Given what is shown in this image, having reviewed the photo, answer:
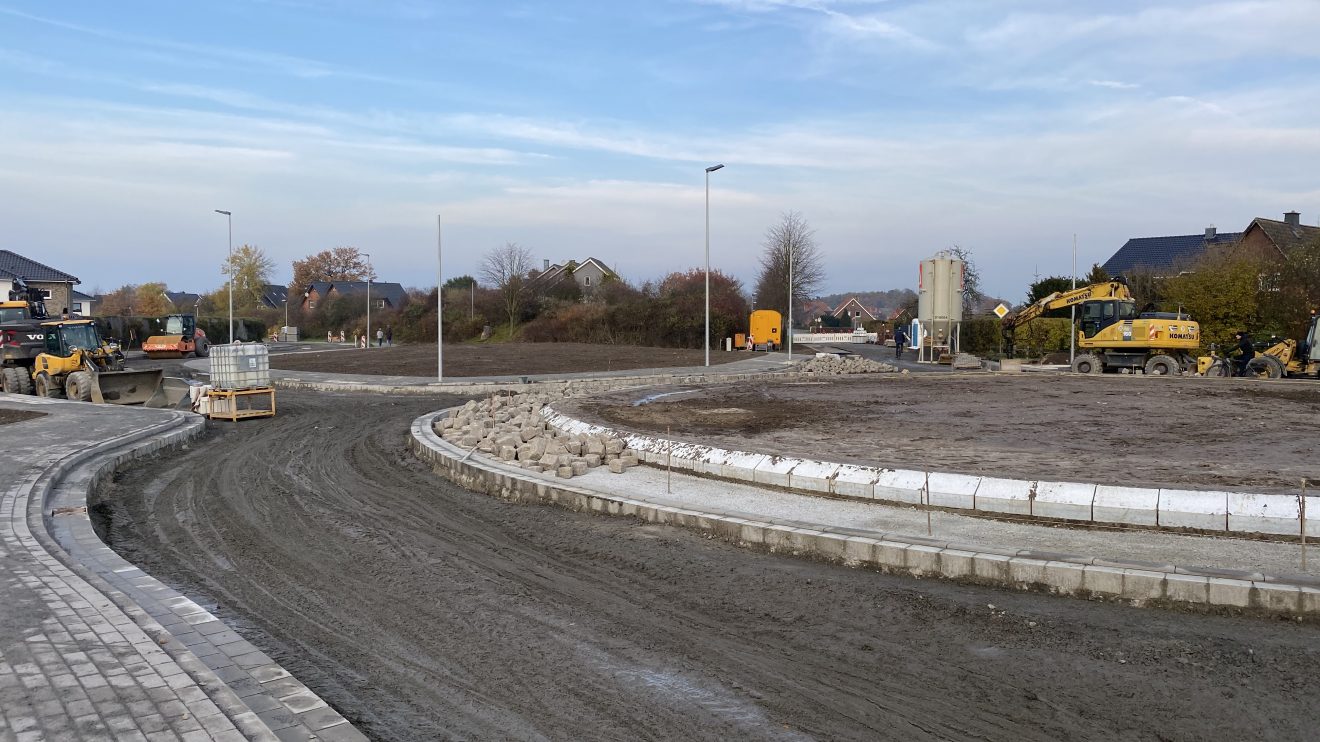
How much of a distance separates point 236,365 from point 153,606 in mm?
15324

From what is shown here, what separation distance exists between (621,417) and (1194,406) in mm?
11362

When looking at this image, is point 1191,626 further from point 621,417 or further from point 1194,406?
point 1194,406

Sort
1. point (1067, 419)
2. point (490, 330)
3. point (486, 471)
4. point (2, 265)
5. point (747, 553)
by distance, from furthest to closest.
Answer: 1. point (490, 330)
2. point (2, 265)
3. point (1067, 419)
4. point (486, 471)
5. point (747, 553)

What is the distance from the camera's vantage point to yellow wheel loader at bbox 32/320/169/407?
2267 cm

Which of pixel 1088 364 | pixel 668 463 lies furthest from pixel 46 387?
pixel 1088 364

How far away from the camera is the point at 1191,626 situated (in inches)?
234

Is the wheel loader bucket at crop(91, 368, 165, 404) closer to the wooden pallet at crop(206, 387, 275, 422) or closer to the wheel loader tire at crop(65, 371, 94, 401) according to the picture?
the wheel loader tire at crop(65, 371, 94, 401)

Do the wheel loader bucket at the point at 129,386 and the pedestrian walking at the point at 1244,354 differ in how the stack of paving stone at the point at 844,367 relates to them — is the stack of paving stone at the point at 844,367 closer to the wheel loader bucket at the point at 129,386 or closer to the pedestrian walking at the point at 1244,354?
the pedestrian walking at the point at 1244,354

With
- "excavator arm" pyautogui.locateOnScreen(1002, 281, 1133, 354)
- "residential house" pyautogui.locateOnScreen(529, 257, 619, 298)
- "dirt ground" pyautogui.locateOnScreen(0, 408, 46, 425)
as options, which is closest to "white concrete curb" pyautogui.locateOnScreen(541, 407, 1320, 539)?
"dirt ground" pyautogui.locateOnScreen(0, 408, 46, 425)

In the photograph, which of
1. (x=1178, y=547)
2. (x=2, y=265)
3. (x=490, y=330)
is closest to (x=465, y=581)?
(x=1178, y=547)

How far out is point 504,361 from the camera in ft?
132

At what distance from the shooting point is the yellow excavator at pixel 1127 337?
29.6 meters

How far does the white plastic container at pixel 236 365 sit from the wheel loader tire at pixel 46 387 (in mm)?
6510

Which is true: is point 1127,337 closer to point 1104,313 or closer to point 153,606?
point 1104,313
